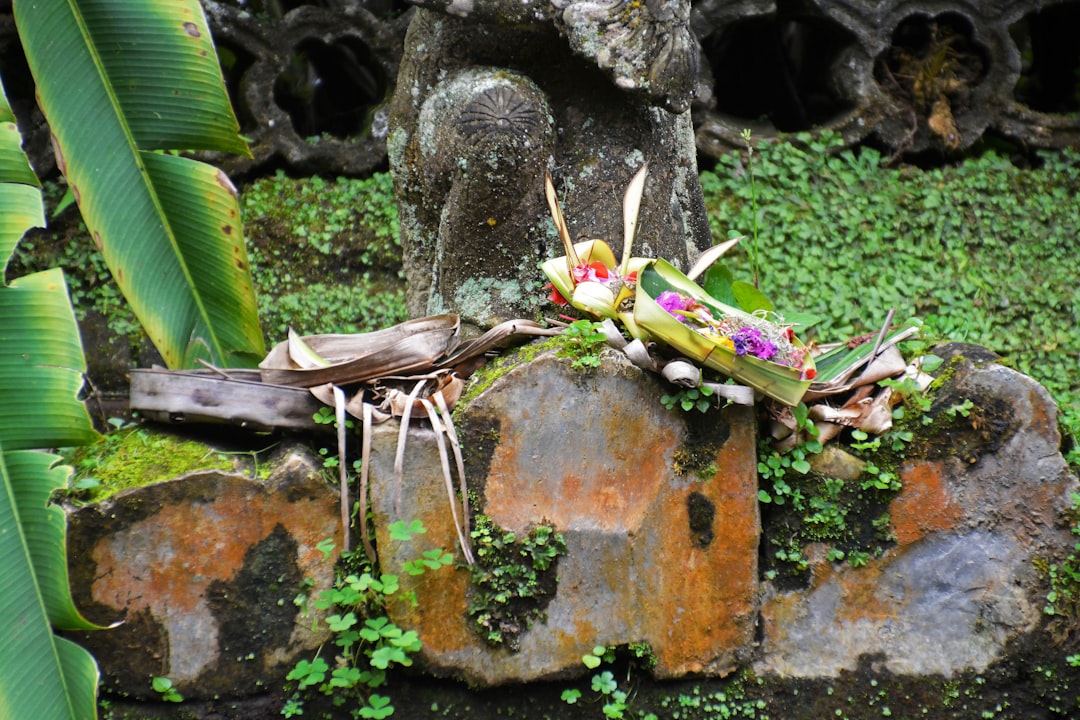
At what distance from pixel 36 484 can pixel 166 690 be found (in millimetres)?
540

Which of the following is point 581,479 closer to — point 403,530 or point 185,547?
point 403,530

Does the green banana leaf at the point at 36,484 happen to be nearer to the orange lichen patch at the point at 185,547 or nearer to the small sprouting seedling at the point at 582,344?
the orange lichen patch at the point at 185,547

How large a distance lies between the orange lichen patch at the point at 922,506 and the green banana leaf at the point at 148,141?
1.54m

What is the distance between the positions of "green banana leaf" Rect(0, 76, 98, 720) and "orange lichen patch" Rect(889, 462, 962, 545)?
1.69m

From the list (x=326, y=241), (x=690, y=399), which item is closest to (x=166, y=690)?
(x=690, y=399)

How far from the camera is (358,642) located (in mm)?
2195

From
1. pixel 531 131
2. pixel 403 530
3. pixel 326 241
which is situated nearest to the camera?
pixel 403 530

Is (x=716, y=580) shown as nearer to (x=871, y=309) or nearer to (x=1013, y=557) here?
(x=1013, y=557)

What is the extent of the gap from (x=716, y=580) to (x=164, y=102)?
158cm

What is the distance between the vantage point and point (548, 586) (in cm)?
219

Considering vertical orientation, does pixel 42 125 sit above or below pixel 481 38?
below

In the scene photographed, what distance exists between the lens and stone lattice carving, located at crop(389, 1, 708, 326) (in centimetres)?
235

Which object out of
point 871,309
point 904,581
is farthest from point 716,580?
point 871,309

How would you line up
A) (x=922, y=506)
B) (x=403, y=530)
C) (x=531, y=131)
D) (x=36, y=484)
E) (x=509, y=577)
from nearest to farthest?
(x=36, y=484) < (x=403, y=530) < (x=509, y=577) < (x=922, y=506) < (x=531, y=131)
